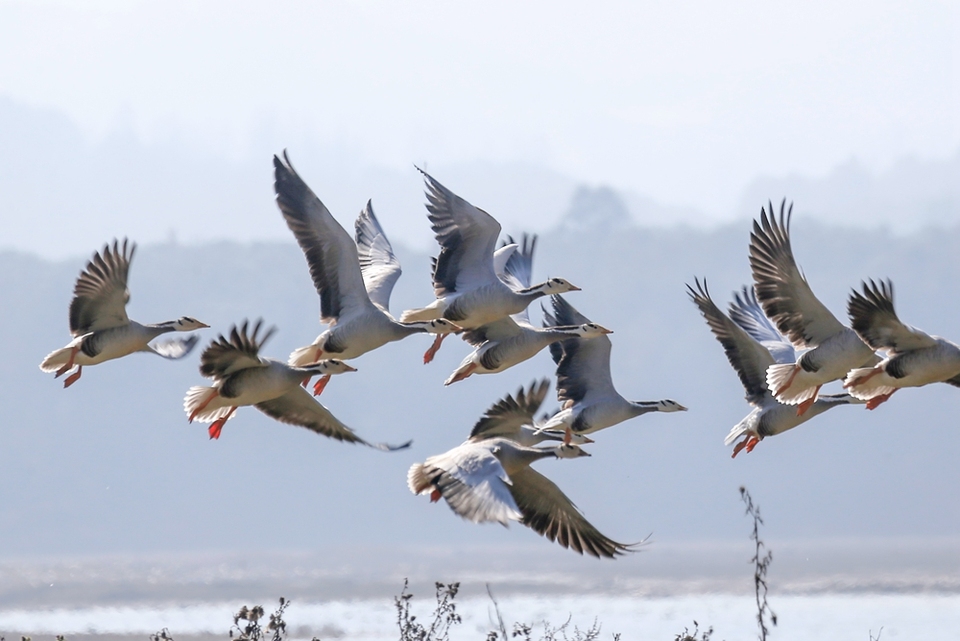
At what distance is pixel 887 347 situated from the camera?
422 inches

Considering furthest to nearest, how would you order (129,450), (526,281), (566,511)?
(129,450) → (526,281) → (566,511)

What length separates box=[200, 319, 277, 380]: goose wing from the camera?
398 inches

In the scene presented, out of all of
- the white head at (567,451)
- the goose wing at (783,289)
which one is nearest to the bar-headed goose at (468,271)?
the goose wing at (783,289)

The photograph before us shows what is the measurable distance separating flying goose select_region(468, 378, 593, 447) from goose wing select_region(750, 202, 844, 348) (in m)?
2.39

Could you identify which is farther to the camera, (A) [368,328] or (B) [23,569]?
(B) [23,569]

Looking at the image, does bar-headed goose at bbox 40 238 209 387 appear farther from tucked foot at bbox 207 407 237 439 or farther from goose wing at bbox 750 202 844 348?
goose wing at bbox 750 202 844 348

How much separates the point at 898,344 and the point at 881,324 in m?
0.23

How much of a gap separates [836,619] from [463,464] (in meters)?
16.5

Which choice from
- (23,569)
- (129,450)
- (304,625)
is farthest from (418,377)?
(304,625)

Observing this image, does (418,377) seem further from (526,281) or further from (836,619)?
(526,281)

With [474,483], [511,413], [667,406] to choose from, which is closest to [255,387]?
[511,413]

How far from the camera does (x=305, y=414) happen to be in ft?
38.7

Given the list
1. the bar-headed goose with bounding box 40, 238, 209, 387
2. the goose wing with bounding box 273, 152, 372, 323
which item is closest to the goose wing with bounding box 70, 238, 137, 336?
the bar-headed goose with bounding box 40, 238, 209, 387

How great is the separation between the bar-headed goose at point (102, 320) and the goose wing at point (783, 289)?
18.3 feet
